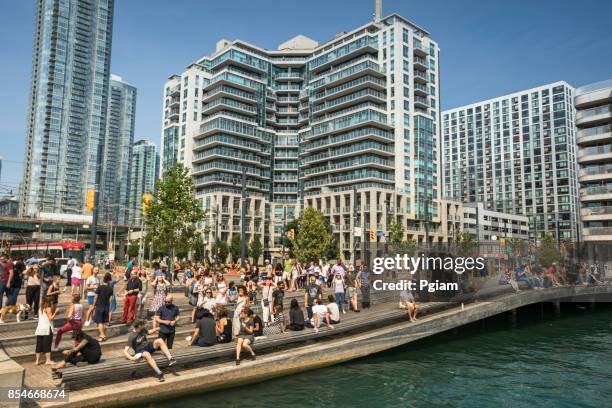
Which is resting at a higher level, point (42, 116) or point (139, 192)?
point (42, 116)

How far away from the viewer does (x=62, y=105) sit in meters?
145

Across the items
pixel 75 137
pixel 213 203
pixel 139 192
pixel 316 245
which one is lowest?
pixel 316 245

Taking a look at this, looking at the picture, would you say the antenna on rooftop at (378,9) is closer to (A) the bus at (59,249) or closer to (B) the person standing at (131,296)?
(A) the bus at (59,249)

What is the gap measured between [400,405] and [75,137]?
161 m

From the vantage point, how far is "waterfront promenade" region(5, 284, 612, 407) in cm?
1064

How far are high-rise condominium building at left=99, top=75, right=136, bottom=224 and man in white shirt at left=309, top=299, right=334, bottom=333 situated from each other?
160105 millimetres

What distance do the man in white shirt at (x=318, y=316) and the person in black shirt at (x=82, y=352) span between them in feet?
22.8

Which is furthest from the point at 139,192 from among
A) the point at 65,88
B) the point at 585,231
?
the point at 585,231

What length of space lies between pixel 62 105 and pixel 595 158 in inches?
5813

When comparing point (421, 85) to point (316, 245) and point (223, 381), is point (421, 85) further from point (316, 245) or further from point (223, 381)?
point (223, 381)

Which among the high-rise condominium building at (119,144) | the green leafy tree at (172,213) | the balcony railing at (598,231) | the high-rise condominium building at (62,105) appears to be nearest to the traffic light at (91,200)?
the green leafy tree at (172,213)

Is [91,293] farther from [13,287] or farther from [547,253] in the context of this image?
[547,253]

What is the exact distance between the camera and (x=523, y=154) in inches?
5453

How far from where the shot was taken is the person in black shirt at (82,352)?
1105cm
